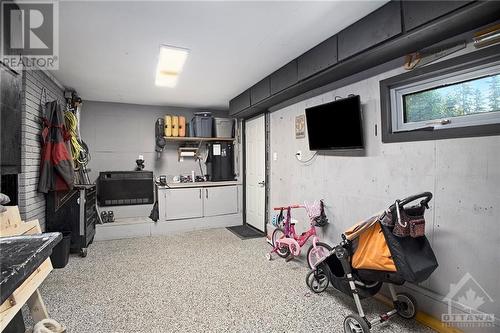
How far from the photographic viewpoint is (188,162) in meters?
5.73

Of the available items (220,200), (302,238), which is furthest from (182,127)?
(302,238)

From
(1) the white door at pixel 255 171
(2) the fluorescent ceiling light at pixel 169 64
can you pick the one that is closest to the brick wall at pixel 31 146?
(2) the fluorescent ceiling light at pixel 169 64

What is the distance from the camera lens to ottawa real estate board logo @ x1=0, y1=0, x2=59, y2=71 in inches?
76.9

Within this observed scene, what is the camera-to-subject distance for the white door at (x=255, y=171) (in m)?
4.75

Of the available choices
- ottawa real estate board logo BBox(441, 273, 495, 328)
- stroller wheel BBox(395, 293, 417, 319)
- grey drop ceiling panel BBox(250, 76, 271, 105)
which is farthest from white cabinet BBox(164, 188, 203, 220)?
ottawa real estate board logo BBox(441, 273, 495, 328)

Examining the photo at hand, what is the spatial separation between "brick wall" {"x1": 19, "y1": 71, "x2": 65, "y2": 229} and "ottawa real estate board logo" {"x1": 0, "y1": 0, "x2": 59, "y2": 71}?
0.32 metres

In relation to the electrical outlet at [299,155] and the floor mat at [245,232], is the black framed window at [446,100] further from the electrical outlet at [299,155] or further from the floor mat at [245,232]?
the floor mat at [245,232]

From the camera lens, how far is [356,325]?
1.91 m

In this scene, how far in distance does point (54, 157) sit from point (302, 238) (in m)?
3.48

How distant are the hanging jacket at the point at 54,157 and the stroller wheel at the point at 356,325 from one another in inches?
146

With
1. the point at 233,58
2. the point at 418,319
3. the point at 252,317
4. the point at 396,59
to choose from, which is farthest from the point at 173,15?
the point at 418,319

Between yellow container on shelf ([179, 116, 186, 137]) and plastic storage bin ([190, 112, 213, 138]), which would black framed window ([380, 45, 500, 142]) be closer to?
plastic storage bin ([190, 112, 213, 138])

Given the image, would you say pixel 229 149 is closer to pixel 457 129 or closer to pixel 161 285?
pixel 161 285

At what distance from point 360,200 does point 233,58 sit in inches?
86.9
